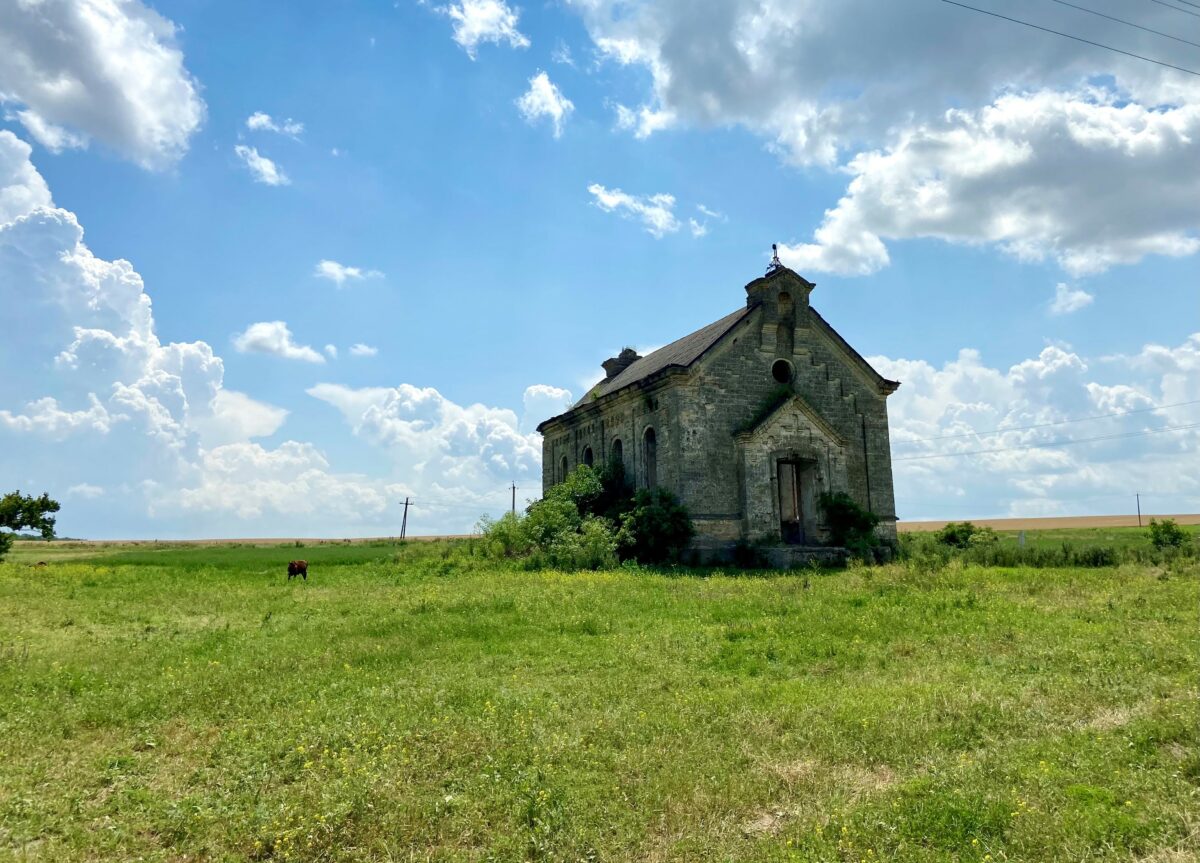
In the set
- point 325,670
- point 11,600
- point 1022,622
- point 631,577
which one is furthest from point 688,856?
point 11,600

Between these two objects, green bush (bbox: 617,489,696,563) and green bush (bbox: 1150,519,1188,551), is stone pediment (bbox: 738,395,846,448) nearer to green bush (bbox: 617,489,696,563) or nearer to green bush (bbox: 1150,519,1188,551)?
green bush (bbox: 617,489,696,563)

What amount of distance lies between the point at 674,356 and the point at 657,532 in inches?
366

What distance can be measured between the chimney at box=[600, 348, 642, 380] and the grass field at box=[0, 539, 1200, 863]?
27851mm

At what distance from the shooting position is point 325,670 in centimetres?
1105

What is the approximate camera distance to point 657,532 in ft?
87.8

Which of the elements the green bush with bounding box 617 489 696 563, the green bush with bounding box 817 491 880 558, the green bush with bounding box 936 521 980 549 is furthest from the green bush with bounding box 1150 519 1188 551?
the green bush with bounding box 617 489 696 563

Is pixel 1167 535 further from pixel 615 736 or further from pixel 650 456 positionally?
pixel 615 736

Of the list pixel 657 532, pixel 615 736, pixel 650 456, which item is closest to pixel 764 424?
pixel 650 456

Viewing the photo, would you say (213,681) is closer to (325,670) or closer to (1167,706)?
(325,670)

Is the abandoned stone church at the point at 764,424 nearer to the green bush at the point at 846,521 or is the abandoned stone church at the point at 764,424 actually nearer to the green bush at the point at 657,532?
the green bush at the point at 846,521

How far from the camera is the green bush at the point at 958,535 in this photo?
32.5 m

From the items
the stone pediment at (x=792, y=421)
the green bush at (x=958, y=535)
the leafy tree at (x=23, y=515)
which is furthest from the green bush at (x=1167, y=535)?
the leafy tree at (x=23, y=515)

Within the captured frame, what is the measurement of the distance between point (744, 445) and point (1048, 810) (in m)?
22.3

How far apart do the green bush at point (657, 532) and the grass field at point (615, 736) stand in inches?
442
